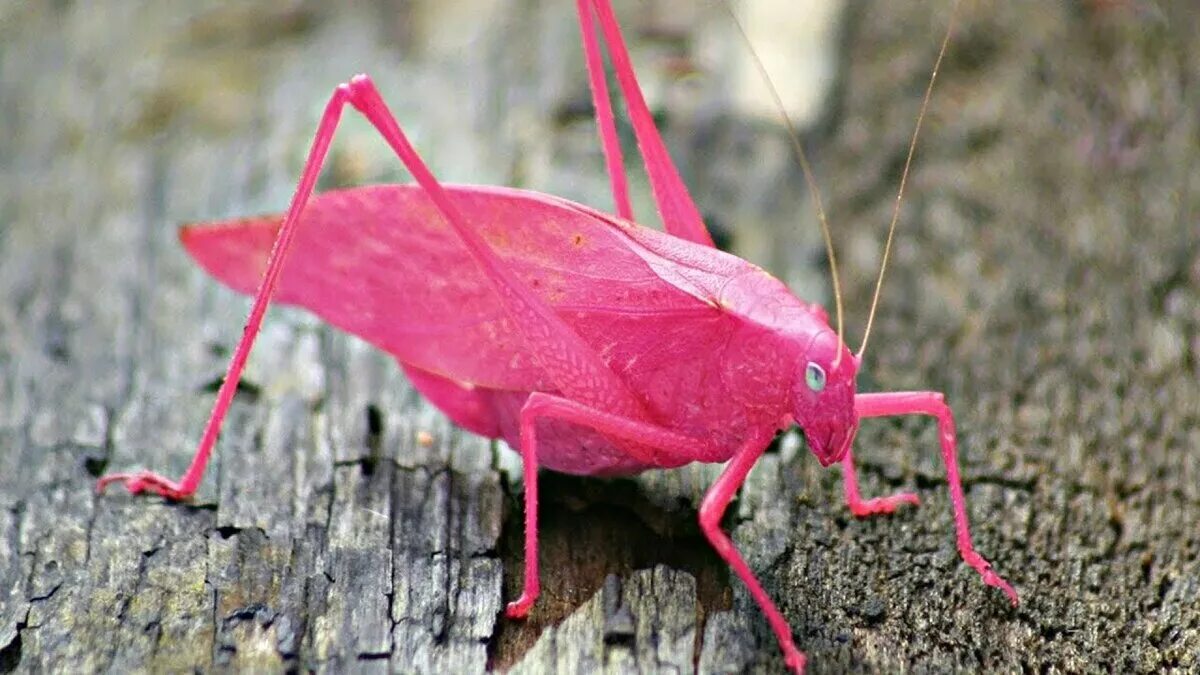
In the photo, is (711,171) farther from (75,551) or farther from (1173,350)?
(75,551)

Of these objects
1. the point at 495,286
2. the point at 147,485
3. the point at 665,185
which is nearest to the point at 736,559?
the point at 495,286

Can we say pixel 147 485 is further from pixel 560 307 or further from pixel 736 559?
pixel 736 559

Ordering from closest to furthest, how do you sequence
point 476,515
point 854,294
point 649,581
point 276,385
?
point 649,581 < point 476,515 < point 276,385 < point 854,294

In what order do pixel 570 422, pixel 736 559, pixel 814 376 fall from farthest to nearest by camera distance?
pixel 570 422, pixel 814 376, pixel 736 559

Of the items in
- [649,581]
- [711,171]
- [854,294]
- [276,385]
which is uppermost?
[711,171]

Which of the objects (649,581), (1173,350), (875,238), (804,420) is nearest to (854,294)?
(875,238)

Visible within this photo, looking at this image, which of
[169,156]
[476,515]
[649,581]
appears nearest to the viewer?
[649,581]
